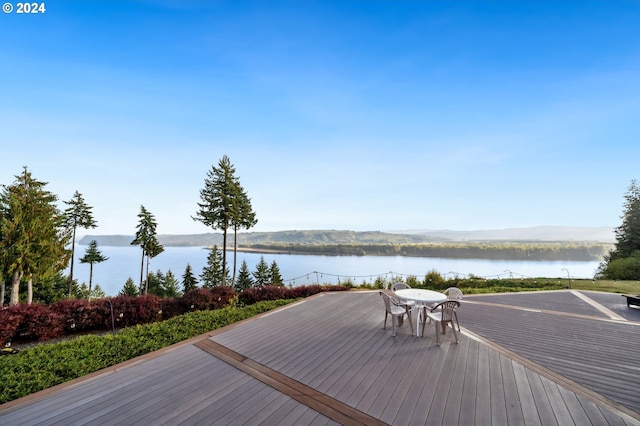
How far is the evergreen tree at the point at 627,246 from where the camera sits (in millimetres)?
12539

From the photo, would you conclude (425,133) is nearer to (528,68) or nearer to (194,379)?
(528,68)

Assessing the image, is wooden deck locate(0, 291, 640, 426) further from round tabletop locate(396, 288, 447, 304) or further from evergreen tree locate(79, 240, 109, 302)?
evergreen tree locate(79, 240, 109, 302)

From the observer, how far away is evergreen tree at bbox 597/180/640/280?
1254 cm

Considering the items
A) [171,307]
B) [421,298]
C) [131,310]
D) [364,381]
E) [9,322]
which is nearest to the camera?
[364,381]

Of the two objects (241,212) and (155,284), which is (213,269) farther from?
(241,212)

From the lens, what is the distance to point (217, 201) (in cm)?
1805

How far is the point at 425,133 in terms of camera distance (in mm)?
17703

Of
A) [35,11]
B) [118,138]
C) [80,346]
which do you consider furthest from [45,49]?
[80,346]

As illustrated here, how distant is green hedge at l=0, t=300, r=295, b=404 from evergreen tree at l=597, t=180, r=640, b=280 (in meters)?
18.7

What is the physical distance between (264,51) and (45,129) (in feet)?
36.6

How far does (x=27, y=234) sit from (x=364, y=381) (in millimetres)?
17213

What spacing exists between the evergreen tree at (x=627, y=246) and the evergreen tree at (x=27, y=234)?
93.9 feet

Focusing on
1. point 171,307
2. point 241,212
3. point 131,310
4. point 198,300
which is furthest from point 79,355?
point 241,212

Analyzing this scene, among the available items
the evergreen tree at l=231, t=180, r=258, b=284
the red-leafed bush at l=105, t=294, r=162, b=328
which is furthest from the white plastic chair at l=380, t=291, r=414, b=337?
the evergreen tree at l=231, t=180, r=258, b=284
